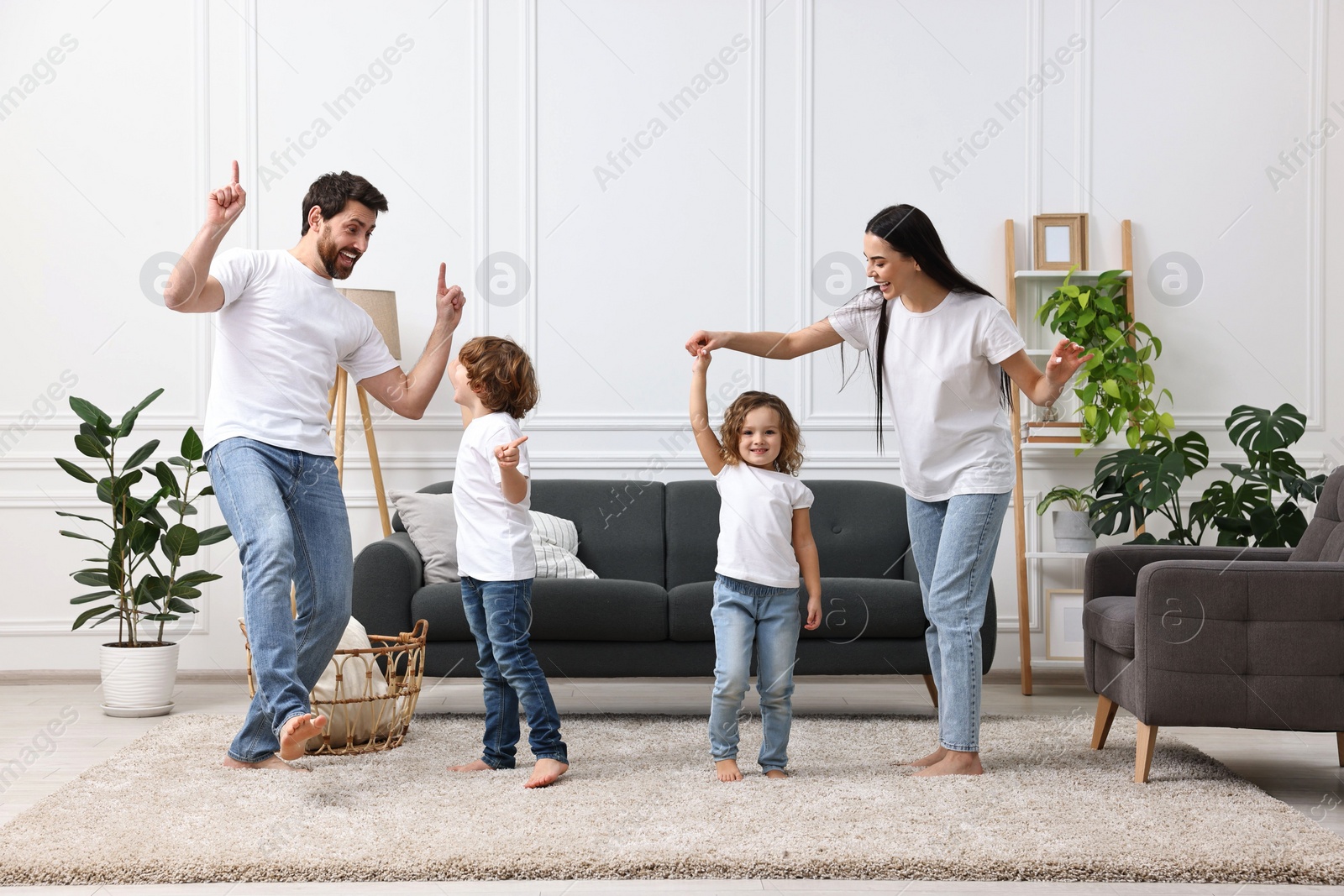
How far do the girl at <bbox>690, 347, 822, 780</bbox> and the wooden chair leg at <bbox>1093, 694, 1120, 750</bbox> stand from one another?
0.91m

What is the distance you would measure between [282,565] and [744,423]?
3.44ft

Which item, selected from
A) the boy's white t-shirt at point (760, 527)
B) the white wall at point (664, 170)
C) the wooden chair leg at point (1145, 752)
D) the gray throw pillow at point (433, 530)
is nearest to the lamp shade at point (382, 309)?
the white wall at point (664, 170)

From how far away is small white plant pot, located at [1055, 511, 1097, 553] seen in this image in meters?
3.90

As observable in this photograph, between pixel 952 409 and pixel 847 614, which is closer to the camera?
pixel 952 409

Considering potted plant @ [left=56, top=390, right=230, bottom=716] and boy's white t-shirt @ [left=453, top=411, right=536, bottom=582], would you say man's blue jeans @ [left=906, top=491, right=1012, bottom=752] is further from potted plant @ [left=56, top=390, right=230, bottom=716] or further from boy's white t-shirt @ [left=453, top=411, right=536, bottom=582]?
potted plant @ [left=56, top=390, right=230, bottom=716]

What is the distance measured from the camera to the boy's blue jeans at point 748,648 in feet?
7.72

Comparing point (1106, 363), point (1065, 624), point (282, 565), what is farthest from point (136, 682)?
point (1106, 363)

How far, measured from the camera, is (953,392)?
2361mm

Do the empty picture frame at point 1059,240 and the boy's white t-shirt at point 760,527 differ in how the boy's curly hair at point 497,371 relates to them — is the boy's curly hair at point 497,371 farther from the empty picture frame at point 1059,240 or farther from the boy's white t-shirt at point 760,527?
the empty picture frame at point 1059,240

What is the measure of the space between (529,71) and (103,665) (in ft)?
8.51

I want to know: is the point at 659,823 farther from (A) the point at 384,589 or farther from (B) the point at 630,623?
(A) the point at 384,589

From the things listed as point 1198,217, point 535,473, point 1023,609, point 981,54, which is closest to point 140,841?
point 535,473

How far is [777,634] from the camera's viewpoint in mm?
2354

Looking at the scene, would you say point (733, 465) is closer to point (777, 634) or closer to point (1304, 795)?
point (777, 634)
